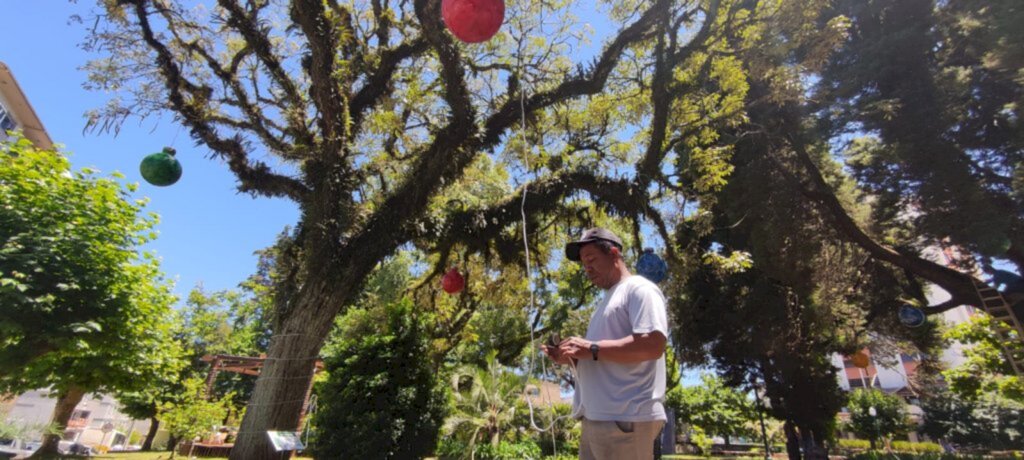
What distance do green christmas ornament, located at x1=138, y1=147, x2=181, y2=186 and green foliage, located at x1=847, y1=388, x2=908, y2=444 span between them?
3536 centimetres

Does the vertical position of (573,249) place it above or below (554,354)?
above

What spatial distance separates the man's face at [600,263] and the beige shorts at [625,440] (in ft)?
2.36

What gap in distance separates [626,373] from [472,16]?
2910 millimetres

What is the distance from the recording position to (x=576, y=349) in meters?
2.03

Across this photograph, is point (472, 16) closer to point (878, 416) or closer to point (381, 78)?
point (381, 78)

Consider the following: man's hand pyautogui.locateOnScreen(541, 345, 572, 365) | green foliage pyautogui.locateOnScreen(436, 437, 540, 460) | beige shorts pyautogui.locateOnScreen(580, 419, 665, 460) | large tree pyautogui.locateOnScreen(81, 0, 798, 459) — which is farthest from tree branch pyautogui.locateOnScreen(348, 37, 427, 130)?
green foliage pyautogui.locateOnScreen(436, 437, 540, 460)

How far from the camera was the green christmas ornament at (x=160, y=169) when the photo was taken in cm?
516

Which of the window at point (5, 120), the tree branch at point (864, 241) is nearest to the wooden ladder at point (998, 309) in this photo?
the tree branch at point (864, 241)

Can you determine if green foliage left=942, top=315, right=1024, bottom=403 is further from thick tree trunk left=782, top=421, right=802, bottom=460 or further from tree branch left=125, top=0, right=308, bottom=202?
tree branch left=125, top=0, right=308, bottom=202

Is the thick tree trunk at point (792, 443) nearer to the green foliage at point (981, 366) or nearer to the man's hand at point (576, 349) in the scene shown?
the green foliage at point (981, 366)

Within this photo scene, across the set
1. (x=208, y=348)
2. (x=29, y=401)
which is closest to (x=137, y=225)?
(x=208, y=348)

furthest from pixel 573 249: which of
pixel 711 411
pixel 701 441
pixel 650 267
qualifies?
pixel 701 441

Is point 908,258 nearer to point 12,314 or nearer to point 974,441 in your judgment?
point 12,314

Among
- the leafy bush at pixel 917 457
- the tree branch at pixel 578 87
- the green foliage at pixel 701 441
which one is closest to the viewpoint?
the tree branch at pixel 578 87
